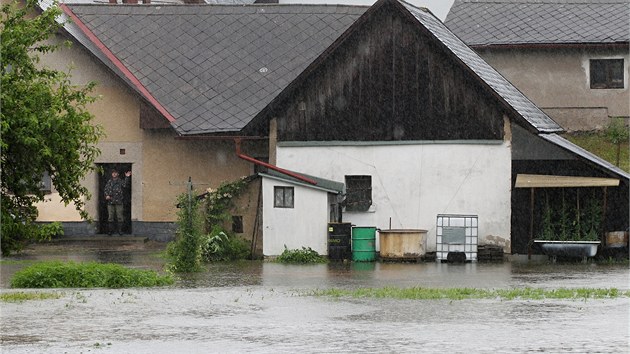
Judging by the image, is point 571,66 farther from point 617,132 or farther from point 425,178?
point 425,178

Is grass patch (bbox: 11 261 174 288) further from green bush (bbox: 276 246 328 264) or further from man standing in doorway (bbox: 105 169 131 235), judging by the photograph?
man standing in doorway (bbox: 105 169 131 235)

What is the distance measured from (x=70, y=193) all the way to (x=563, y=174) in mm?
15355

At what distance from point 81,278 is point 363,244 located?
11178 millimetres

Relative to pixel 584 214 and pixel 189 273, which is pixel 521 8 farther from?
pixel 189 273

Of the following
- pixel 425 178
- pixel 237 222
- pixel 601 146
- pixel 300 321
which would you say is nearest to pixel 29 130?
pixel 300 321

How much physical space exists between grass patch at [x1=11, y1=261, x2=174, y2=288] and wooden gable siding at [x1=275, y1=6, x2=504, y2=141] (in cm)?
1203

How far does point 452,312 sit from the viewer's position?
1800cm

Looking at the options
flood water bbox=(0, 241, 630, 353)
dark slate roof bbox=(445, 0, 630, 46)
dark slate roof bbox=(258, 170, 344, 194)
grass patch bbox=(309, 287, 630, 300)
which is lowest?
flood water bbox=(0, 241, 630, 353)

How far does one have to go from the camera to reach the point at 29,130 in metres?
21.9

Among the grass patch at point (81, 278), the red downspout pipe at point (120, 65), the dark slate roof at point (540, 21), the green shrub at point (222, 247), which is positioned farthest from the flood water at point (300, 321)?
the dark slate roof at point (540, 21)

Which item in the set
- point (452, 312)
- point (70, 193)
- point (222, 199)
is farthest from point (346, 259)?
point (452, 312)

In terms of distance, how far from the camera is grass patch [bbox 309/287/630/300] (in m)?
20.6

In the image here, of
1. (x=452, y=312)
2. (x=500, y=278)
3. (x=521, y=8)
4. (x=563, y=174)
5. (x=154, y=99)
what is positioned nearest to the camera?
(x=452, y=312)

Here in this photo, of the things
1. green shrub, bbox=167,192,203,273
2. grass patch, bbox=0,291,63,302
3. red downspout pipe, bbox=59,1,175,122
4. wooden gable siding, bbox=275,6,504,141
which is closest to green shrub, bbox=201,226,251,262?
wooden gable siding, bbox=275,6,504,141
